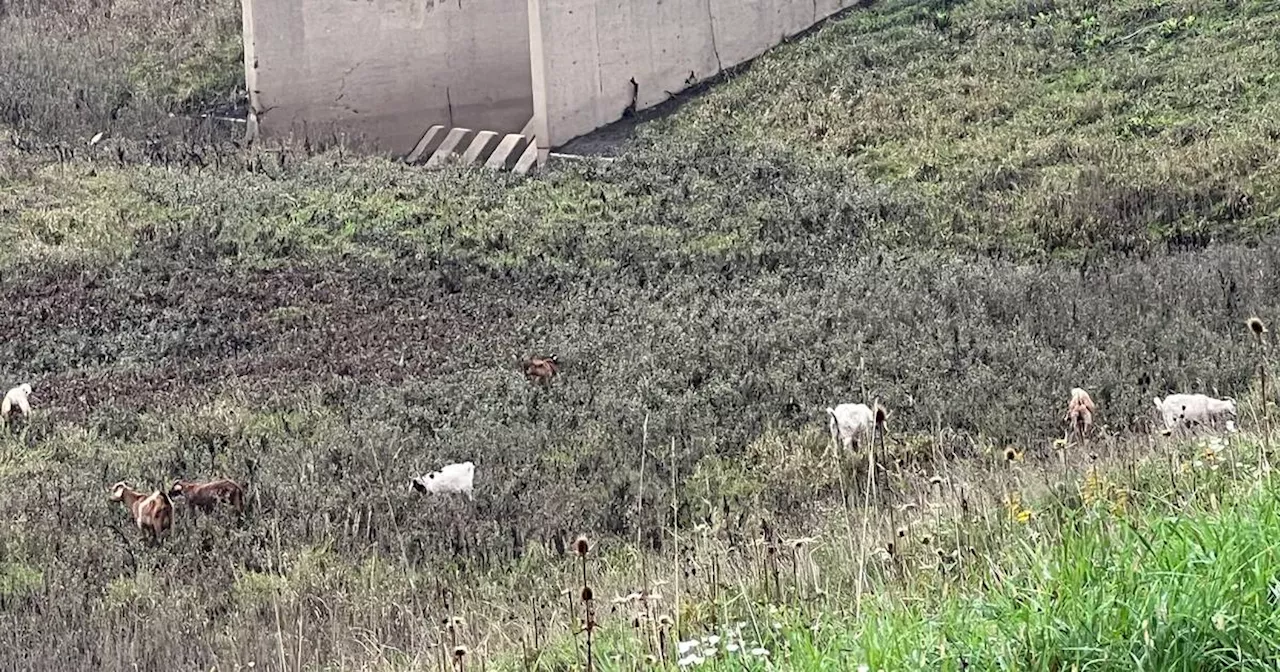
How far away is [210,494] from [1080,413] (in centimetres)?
449

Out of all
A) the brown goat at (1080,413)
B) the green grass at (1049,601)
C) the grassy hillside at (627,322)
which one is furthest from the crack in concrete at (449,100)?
the green grass at (1049,601)

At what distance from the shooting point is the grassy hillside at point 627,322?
5.94m

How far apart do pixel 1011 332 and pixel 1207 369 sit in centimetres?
166

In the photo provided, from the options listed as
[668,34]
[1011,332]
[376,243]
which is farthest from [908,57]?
[1011,332]

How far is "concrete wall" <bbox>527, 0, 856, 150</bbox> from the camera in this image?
18609 millimetres

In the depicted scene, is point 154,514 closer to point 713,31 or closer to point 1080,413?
point 1080,413

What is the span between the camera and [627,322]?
1109 centimetres

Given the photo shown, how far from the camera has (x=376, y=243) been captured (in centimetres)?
1420

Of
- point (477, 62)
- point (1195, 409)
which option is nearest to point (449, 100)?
point (477, 62)

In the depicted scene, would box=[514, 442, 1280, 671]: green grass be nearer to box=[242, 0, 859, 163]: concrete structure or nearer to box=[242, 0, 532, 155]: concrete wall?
box=[242, 0, 859, 163]: concrete structure

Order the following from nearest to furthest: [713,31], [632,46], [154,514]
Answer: [154,514]
[632,46]
[713,31]

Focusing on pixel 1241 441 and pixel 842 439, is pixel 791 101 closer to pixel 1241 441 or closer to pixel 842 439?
pixel 842 439

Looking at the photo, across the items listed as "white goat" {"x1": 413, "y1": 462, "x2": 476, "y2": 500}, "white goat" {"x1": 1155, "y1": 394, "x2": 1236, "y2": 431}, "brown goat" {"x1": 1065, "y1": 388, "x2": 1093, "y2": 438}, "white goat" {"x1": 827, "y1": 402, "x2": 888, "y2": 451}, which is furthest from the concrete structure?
"white goat" {"x1": 1155, "y1": 394, "x2": 1236, "y2": 431}

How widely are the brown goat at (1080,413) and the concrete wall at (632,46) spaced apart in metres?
11.9
